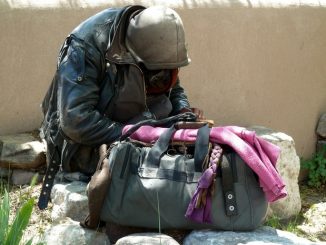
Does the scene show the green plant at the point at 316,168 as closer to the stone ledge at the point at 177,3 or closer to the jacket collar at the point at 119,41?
the stone ledge at the point at 177,3

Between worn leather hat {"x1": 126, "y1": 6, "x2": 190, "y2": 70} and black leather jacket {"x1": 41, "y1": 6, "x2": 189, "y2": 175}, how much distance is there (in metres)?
0.06

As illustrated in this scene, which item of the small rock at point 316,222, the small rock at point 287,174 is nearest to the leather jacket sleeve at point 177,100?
the small rock at point 287,174

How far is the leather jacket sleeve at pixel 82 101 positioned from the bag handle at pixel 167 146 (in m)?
0.33

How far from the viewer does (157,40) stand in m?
3.38

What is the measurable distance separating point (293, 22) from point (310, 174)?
1513 mm

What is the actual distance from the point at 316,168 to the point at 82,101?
412 centimetres

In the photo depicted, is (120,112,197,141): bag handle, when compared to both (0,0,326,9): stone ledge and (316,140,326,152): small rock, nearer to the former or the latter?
(0,0,326,9): stone ledge

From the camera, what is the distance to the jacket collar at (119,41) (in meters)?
3.40

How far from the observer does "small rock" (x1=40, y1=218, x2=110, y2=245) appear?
3.04 meters

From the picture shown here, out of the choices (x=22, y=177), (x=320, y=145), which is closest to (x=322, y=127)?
(x=320, y=145)

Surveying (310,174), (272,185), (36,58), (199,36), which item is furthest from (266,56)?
(272,185)

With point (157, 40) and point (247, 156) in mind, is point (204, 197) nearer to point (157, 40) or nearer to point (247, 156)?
point (247, 156)

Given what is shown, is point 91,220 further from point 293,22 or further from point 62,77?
point 293,22

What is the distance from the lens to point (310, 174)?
6832mm
